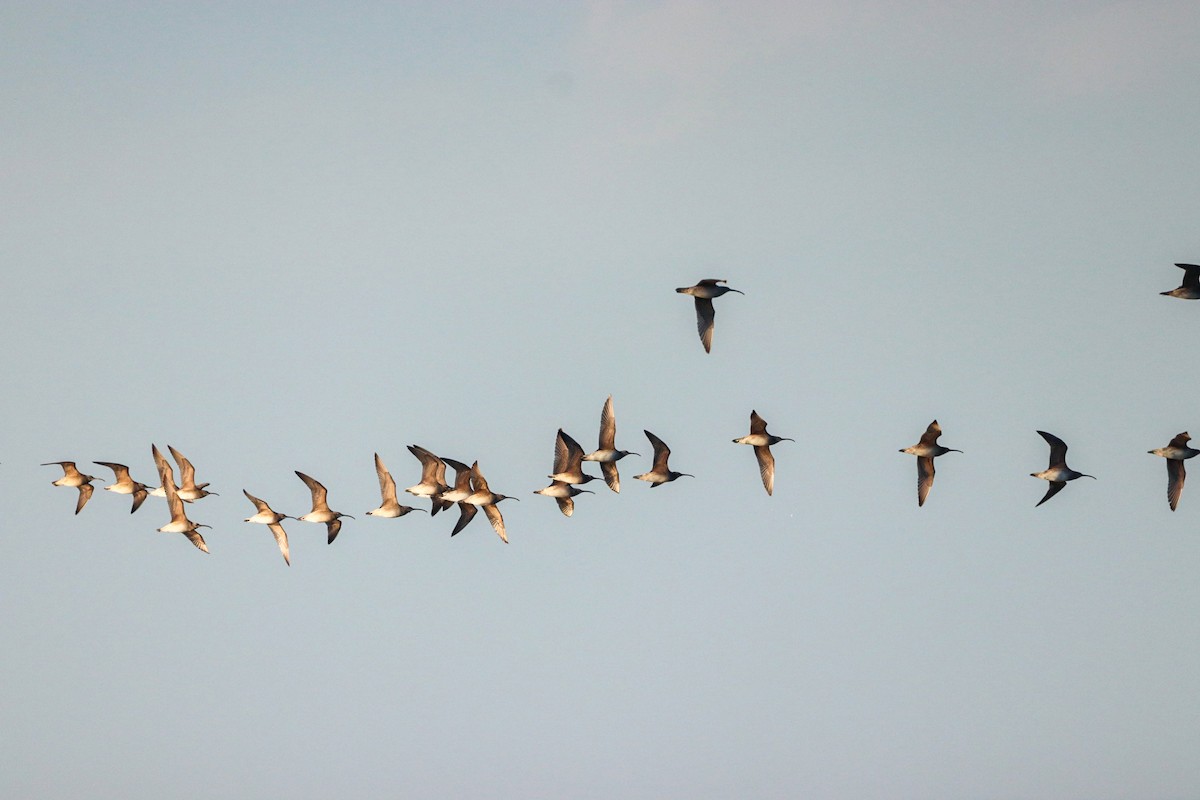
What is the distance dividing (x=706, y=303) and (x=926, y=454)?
12322 mm

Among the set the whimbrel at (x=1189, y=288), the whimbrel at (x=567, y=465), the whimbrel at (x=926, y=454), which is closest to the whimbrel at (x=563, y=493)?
the whimbrel at (x=567, y=465)

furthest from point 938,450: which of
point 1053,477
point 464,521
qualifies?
point 464,521

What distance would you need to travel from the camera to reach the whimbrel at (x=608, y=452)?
273 feet

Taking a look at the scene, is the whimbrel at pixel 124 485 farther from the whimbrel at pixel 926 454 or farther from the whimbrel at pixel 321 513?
the whimbrel at pixel 926 454

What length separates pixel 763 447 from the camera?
8388 cm

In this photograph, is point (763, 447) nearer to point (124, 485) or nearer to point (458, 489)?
point (458, 489)

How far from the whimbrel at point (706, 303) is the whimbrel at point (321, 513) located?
20778 mm

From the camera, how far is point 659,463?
87.3 meters

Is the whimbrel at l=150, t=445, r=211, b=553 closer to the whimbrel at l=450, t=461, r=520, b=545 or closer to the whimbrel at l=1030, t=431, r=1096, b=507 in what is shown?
the whimbrel at l=450, t=461, r=520, b=545

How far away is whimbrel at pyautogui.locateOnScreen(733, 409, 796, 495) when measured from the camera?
273 ft

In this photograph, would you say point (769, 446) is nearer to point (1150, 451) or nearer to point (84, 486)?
point (1150, 451)

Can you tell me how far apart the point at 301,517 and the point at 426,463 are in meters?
7.30

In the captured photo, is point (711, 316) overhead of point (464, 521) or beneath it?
overhead

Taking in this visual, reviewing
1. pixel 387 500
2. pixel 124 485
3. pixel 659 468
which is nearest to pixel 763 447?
pixel 659 468
